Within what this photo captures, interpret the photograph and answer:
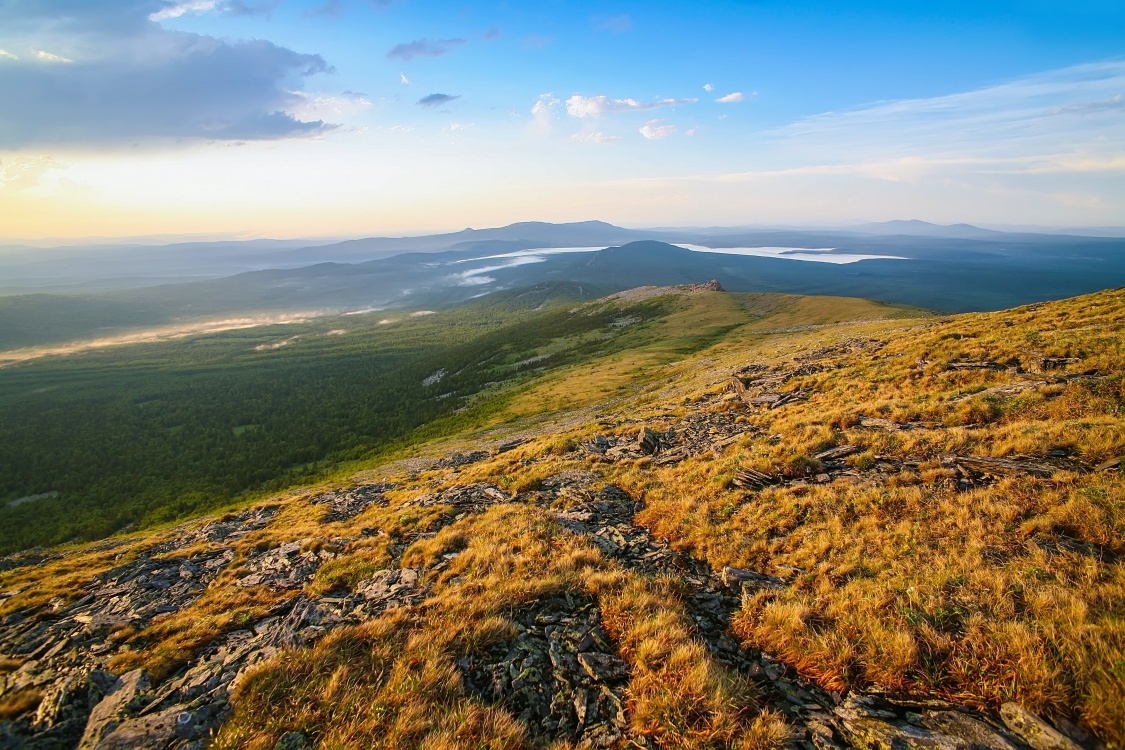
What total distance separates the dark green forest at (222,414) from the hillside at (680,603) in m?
33.5

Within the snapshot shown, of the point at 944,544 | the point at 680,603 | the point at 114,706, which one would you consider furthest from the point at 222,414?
the point at 944,544

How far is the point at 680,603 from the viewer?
9.41m

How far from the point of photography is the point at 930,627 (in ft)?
22.3

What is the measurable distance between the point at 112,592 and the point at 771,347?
6081cm

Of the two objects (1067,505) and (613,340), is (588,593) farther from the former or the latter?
(613,340)

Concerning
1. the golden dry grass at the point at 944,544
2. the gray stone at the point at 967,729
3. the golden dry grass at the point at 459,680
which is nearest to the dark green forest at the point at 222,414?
the golden dry grass at the point at 459,680

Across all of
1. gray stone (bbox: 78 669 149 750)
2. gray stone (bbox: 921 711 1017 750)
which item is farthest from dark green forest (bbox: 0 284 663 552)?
gray stone (bbox: 921 711 1017 750)

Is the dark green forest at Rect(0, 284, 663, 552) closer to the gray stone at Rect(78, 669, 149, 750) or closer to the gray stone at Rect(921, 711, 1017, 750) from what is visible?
the gray stone at Rect(78, 669, 149, 750)

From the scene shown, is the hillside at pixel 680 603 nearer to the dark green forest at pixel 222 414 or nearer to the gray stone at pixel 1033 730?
the gray stone at pixel 1033 730

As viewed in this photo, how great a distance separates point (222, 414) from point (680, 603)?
102 metres

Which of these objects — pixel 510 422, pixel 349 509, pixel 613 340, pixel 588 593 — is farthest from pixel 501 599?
pixel 613 340

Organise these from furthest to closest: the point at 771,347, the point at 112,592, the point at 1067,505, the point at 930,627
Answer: the point at 771,347
the point at 112,592
the point at 1067,505
the point at 930,627

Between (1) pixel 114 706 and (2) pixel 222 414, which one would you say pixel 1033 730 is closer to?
(1) pixel 114 706

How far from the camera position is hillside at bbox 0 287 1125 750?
6.23 meters
